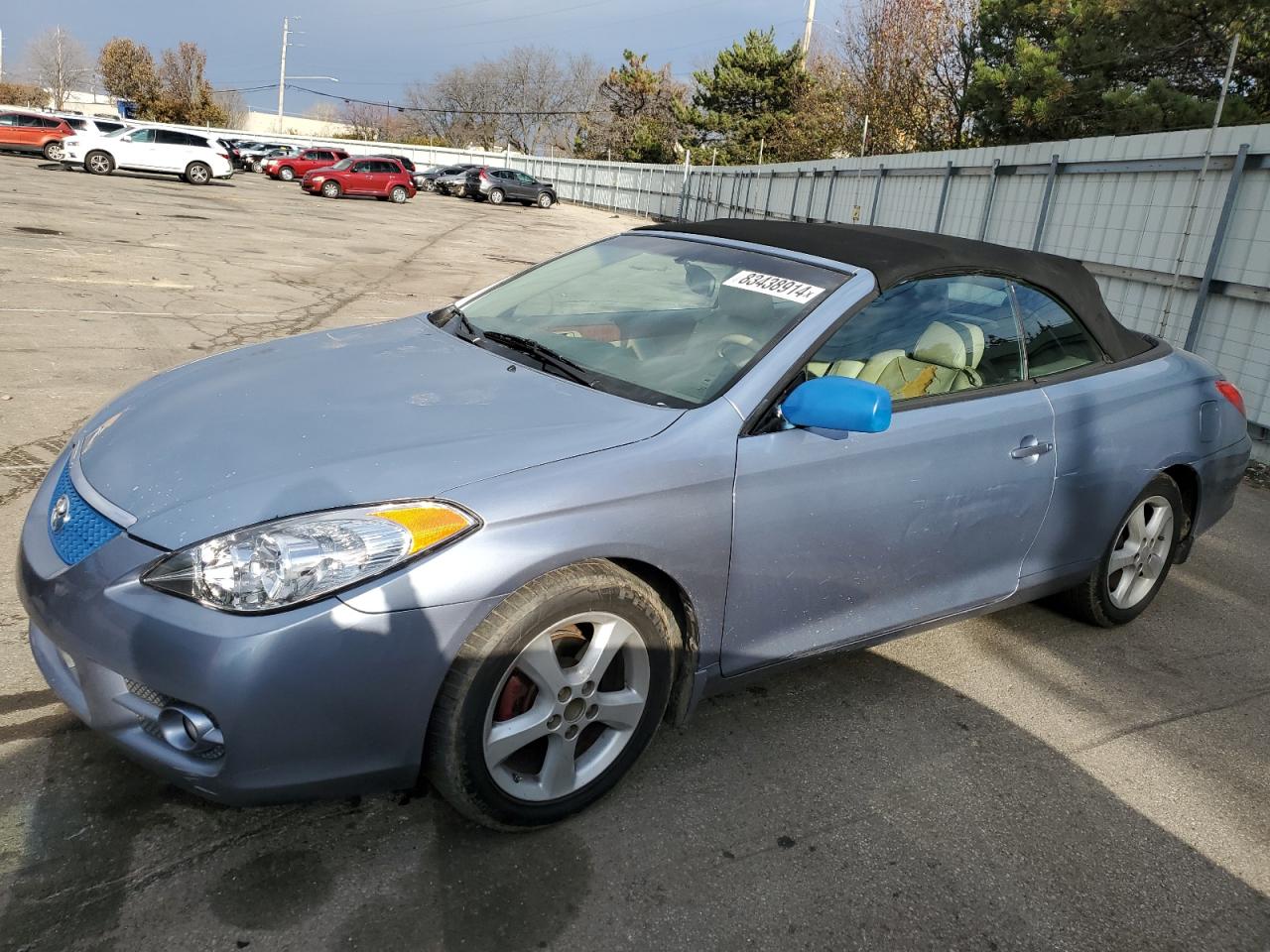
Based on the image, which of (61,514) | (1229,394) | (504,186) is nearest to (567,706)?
(61,514)

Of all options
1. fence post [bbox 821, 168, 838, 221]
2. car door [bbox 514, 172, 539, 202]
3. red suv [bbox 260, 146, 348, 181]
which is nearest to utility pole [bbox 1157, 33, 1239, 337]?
fence post [bbox 821, 168, 838, 221]

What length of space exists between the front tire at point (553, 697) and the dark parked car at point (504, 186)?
41801 millimetres

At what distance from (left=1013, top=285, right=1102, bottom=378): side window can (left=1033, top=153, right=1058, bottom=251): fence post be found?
7361 mm

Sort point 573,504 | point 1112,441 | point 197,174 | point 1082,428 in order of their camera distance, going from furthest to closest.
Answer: point 197,174, point 1112,441, point 1082,428, point 573,504

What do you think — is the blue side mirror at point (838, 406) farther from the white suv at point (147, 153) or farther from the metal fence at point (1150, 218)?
the white suv at point (147, 153)

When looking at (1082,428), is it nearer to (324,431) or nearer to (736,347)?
(736,347)

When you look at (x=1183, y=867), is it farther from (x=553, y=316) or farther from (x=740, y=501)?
(x=553, y=316)

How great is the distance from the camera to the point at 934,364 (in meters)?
3.31

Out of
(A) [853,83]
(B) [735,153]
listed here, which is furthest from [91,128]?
(B) [735,153]

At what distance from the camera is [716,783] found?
2.84 m

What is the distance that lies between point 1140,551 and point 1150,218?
19.1 ft

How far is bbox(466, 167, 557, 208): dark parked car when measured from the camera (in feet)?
138

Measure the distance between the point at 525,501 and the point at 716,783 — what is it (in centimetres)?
111

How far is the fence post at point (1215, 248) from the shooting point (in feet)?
24.7
